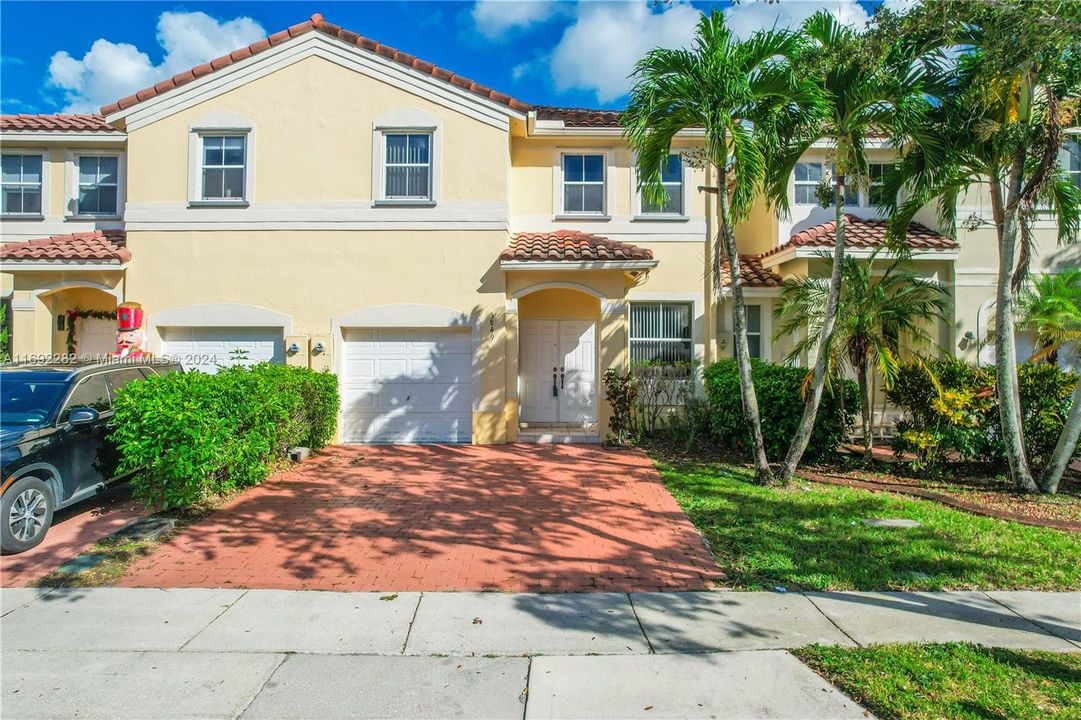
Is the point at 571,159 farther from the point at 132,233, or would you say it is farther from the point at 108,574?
the point at 108,574

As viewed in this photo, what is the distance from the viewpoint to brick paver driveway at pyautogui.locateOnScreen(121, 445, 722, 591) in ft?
18.7

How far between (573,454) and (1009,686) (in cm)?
787

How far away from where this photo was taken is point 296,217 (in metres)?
12.1

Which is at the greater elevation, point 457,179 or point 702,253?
point 457,179

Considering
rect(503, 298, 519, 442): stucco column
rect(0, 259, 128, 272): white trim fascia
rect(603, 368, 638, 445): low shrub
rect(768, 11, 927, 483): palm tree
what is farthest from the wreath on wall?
rect(768, 11, 927, 483): palm tree

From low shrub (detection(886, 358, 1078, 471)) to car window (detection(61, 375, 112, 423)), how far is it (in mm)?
11444

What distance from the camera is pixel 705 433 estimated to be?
40.5 ft

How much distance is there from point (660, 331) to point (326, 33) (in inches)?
363

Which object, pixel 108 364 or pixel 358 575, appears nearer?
pixel 358 575

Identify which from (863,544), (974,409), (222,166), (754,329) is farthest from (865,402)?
(222,166)

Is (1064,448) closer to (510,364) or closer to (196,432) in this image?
(510,364)

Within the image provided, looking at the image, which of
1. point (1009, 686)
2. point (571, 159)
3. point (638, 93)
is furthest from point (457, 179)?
point (1009, 686)

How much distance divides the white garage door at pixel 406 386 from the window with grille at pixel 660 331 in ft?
12.5

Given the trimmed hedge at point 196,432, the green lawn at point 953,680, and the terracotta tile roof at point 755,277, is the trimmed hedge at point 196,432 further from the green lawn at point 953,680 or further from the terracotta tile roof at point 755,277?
the terracotta tile roof at point 755,277
